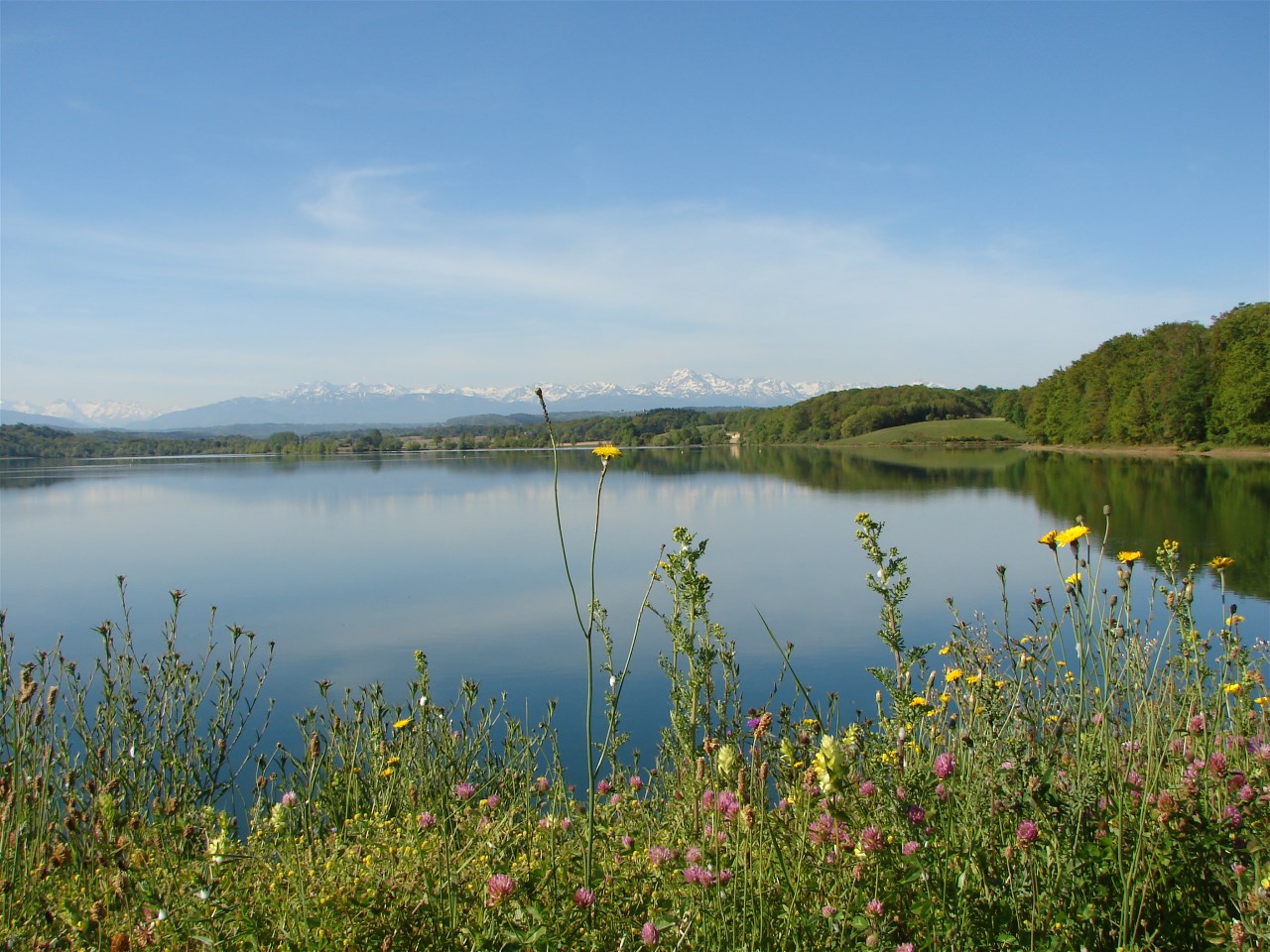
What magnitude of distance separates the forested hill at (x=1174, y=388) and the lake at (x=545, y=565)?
872 centimetres

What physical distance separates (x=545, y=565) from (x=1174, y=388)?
41891mm

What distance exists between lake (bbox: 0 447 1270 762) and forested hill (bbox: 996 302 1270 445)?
28.6 feet

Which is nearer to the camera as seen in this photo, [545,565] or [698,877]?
[698,877]

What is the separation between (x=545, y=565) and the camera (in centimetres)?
1659

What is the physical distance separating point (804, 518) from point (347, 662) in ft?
50.7

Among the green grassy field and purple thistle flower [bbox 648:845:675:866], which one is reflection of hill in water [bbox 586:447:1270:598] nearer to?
purple thistle flower [bbox 648:845:675:866]

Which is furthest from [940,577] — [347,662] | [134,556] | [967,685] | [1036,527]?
[134,556]

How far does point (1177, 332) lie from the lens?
47.5m

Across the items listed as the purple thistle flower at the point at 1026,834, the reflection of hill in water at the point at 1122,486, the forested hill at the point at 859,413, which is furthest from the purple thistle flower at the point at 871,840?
the forested hill at the point at 859,413

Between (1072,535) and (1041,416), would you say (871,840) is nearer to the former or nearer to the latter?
(1072,535)

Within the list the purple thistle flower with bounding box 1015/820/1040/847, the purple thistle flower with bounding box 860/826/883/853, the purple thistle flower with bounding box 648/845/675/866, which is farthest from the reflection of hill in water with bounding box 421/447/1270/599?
the purple thistle flower with bounding box 648/845/675/866

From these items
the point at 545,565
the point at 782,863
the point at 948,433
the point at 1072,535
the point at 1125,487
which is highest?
the point at 948,433

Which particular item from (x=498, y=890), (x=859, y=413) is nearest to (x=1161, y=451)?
(x=859, y=413)

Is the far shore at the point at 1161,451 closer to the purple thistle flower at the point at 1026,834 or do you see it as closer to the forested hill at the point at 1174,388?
the forested hill at the point at 1174,388
